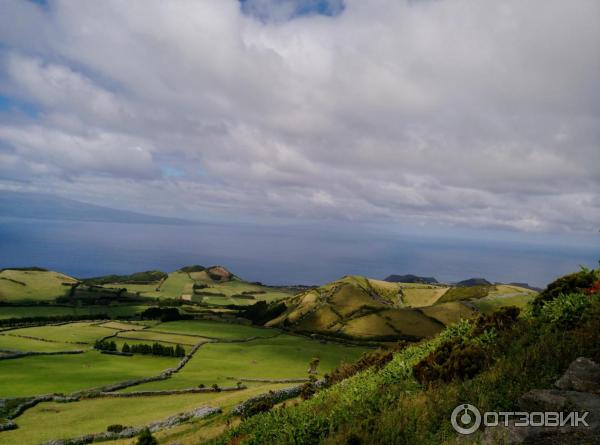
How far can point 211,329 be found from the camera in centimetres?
13638

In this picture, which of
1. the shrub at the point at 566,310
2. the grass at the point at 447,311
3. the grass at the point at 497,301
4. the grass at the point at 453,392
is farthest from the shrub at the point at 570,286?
the grass at the point at 497,301

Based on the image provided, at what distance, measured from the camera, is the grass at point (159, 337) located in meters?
111

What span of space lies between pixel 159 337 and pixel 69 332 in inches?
1163

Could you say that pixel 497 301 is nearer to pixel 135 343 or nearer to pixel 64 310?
pixel 135 343

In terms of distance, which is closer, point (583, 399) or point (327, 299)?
point (583, 399)

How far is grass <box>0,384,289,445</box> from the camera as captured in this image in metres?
36.6

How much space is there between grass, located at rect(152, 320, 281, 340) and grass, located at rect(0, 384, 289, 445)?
240 ft

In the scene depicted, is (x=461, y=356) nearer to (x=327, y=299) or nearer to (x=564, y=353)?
(x=564, y=353)

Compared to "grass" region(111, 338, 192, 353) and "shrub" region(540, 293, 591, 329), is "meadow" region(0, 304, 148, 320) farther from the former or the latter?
"shrub" region(540, 293, 591, 329)

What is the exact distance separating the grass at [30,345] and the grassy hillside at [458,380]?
322 feet

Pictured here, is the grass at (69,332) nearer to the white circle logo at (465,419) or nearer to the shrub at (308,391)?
the shrub at (308,391)

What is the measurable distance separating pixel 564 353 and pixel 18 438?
45.5 meters

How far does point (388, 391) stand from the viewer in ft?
53.5

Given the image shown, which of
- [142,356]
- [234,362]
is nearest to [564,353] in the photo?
[234,362]
